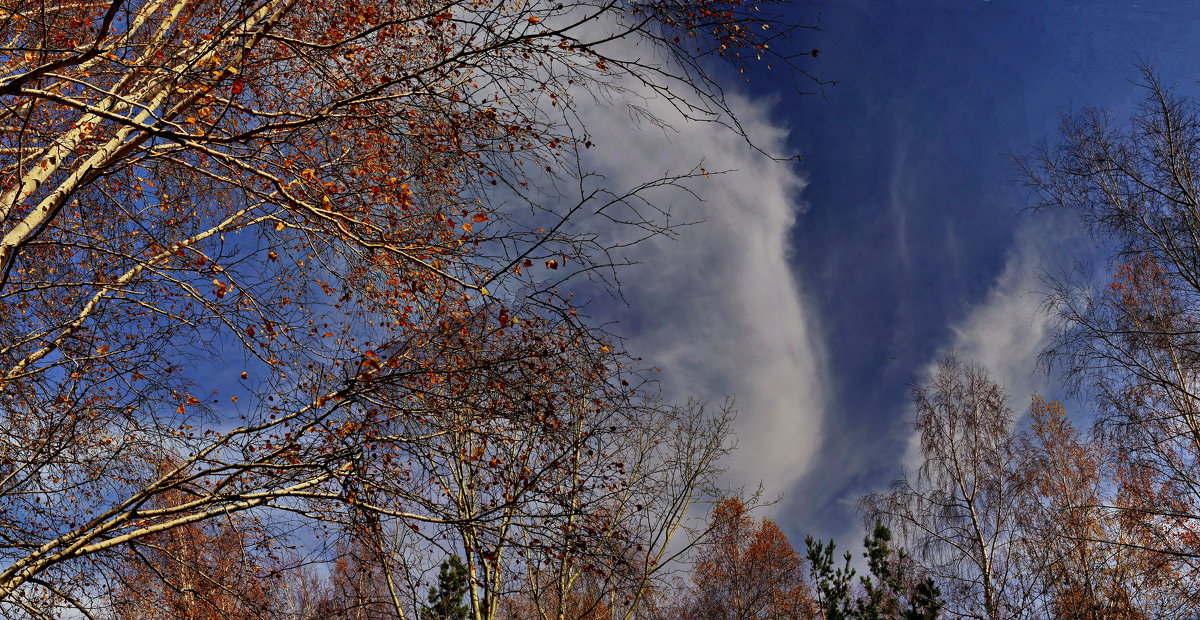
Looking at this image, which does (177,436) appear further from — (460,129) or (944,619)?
(944,619)

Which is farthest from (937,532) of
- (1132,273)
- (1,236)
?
(1,236)

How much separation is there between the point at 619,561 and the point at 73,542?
306cm

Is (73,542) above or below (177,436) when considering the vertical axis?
below

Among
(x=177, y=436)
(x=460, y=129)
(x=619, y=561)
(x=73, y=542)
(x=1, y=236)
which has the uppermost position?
(x=460, y=129)

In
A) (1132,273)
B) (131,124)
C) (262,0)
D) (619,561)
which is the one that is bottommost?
(619,561)

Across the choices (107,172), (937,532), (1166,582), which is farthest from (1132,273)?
(107,172)

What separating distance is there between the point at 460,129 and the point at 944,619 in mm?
12398

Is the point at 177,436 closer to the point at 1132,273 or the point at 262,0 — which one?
the point at 262,0

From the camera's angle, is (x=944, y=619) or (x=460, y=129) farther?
(x=944, y=619)

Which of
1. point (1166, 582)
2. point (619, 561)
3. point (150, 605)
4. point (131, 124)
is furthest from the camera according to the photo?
point (1166, 582)

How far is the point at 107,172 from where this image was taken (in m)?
3.80

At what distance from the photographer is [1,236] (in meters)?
3.78

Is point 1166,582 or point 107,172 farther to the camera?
point 1166,582

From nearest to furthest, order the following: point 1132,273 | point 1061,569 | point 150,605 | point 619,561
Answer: point 619,561, point 150,605, point 1132,273, point 1061,569
